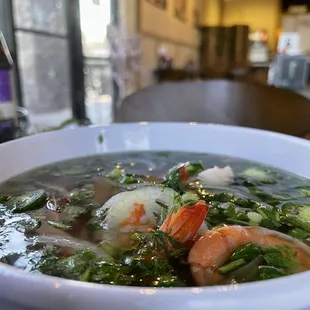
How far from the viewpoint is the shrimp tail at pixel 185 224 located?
0.34m

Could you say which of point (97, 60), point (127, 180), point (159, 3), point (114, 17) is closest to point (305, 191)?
point (127, 180)

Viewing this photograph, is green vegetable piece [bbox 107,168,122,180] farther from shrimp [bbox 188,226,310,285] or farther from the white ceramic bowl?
shrimp [bbox 188,226,310,285]

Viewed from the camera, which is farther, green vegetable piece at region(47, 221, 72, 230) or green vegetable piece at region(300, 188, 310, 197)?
green vegetable piece at region(300, 188, 310, 197)

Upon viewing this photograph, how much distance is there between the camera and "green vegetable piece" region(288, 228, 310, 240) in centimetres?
41

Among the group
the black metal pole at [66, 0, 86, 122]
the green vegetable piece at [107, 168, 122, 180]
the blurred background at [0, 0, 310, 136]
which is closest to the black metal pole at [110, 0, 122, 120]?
the blurred background at [0, 0, 310, 136]

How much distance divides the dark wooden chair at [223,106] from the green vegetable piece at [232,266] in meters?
0.68

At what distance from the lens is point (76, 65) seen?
2.52 m

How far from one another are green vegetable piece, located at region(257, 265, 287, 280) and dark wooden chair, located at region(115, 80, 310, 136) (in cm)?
68

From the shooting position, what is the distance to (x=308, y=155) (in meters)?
0.60

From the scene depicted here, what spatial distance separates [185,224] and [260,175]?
33 centimetres

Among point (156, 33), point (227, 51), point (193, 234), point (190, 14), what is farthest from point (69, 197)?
point (190, 14)

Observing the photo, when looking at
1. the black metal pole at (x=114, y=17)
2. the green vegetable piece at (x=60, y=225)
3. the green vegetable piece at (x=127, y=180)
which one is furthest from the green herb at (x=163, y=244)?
the black metal pole at (x=114, y=17)

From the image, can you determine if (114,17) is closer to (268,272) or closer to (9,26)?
(9,26)

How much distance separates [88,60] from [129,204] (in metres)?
2.44
